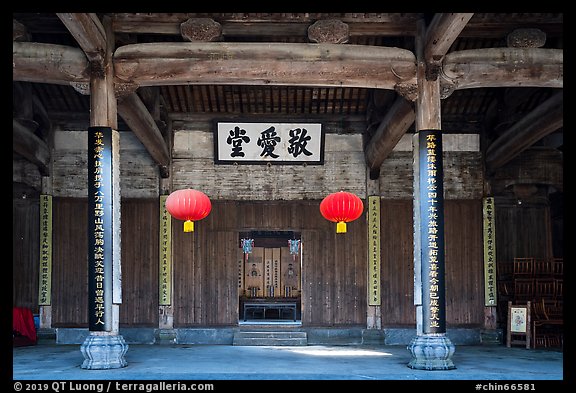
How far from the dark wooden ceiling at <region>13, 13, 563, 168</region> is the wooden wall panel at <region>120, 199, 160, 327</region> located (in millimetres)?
1739

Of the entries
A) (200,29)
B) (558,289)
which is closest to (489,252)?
(558,289)

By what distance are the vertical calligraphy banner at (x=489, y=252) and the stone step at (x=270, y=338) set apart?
10.9ft

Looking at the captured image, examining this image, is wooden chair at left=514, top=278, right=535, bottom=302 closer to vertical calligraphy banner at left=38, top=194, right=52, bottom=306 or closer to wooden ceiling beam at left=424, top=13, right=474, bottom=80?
wooden ceiling beam at left=424, top=13, right=474, bottom=80

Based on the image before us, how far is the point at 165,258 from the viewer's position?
1242 centimetres

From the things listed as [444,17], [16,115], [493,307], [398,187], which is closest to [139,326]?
[16,115]

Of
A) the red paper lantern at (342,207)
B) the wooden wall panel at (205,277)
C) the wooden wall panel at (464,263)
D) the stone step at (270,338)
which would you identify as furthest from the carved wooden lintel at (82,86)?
the wooden wall panel at (464,263)

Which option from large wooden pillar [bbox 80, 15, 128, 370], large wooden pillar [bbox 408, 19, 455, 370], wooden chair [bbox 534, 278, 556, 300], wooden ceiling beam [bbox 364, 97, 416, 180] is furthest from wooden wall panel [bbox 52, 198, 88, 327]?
wooden chair [bbox 534, 278, 556, 300]

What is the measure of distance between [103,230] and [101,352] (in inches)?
55.8

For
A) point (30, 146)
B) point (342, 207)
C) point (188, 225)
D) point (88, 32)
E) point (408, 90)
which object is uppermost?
point (88, 32)

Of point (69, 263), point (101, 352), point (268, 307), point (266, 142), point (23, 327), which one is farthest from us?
point (268, 307)

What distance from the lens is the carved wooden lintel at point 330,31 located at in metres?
8.80

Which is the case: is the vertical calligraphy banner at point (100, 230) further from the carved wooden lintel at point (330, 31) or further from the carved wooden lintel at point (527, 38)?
the carved wooden lintel at point (527, 38)

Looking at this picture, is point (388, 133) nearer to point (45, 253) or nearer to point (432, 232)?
point (432, 232)
